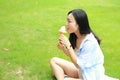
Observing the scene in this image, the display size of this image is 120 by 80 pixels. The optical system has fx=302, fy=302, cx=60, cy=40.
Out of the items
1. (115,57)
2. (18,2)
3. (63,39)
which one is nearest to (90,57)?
(63,39)

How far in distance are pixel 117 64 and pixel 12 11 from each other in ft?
12.5

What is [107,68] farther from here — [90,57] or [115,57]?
[90,57]

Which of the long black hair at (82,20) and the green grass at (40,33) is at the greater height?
the long black hair at (82,20)

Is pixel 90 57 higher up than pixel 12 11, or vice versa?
pixel 90 57

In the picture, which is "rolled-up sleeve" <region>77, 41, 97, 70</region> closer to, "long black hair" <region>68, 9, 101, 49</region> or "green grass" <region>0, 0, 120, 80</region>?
"long black hair" <region>68, 9, 101, 49</region>

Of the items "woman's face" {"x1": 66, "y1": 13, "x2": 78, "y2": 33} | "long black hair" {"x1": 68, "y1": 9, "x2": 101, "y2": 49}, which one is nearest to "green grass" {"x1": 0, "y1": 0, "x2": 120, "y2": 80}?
"woman's face" {"x1": 66, "y1": 13, "x2": 78, "y2": 33}

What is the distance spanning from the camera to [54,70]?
4738 mm

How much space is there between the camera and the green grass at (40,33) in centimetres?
520

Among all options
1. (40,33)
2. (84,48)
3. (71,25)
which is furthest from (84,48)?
(40,33)

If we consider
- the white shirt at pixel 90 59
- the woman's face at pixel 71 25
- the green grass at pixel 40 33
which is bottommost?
the green grass at pixel 40 33

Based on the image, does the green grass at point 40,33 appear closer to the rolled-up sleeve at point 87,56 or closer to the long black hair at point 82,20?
the rolled-up sleeve at point 87,56

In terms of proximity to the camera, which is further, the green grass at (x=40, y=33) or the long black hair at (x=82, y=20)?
the green grass at (x=40, y=33)

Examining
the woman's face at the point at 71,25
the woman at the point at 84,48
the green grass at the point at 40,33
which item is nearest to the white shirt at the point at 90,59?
the woman at the point at 84,48

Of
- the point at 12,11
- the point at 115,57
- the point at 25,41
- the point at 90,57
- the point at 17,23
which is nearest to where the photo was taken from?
the point at 90,57
